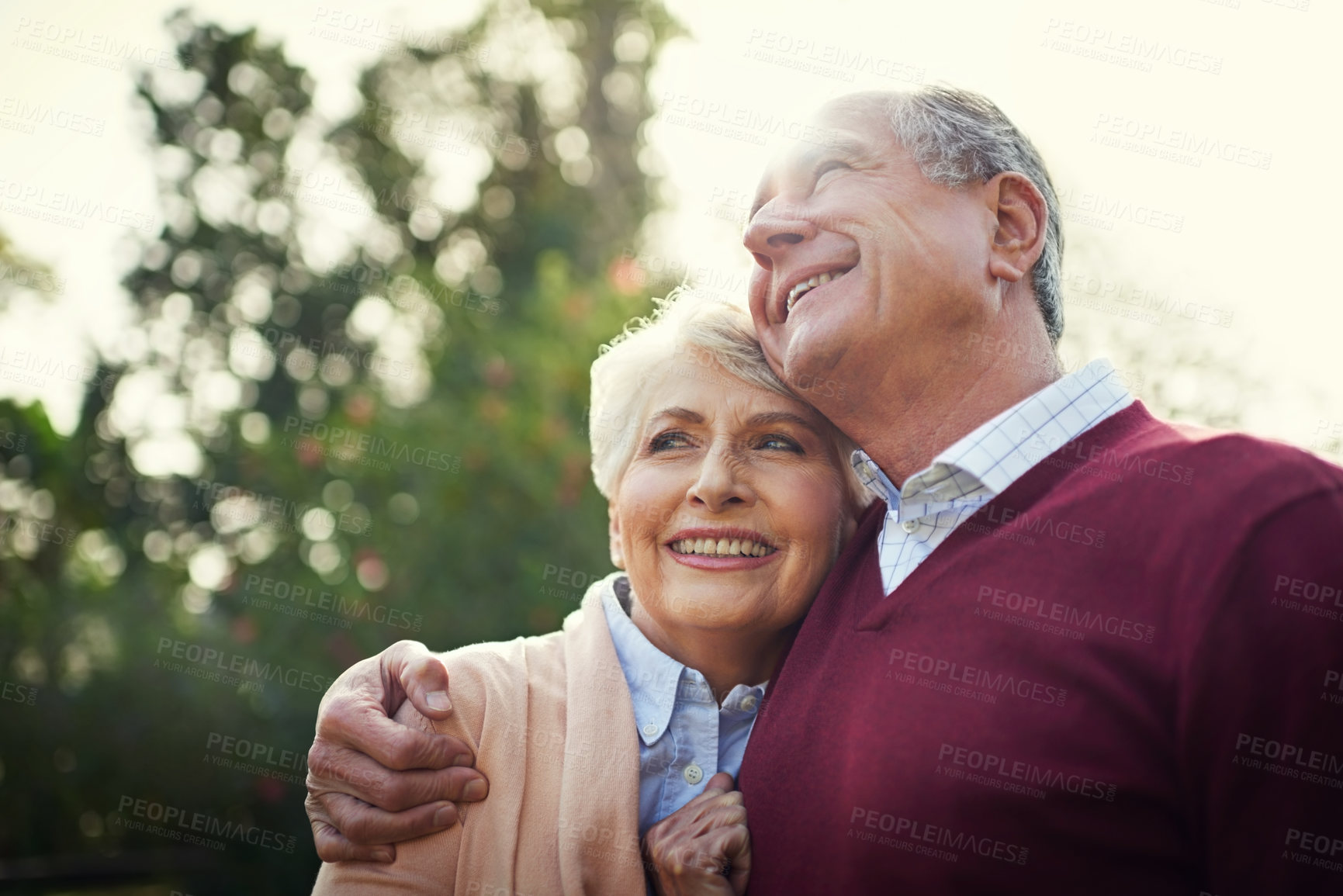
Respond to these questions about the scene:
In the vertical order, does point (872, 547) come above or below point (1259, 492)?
below

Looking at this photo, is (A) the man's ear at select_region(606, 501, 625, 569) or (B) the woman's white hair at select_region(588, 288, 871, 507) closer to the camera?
(B) the woman's white hair at select_region(588, 288, 871, 507)

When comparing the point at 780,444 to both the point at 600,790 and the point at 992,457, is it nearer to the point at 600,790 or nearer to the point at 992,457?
the point at 992,457

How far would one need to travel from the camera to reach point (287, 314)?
9.41m

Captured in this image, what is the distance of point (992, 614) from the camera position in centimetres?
183

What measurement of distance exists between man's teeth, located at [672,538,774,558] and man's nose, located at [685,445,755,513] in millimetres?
78

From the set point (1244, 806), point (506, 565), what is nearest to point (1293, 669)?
point (1244, 806)

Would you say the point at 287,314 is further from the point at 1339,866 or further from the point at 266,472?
the point at 1339,866

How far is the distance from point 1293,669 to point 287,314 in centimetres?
932
